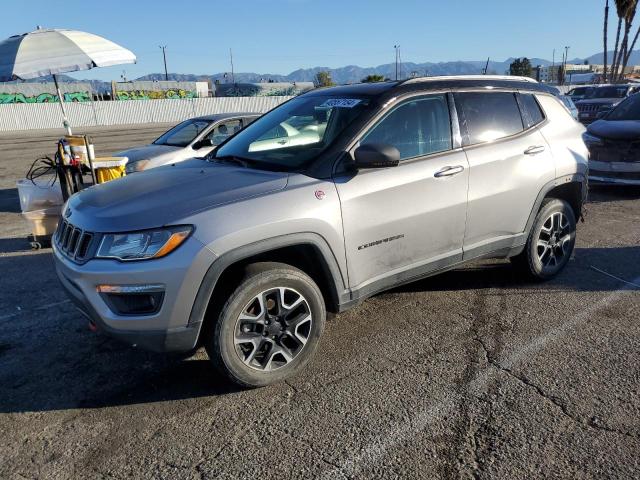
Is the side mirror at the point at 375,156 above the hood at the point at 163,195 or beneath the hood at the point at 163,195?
above

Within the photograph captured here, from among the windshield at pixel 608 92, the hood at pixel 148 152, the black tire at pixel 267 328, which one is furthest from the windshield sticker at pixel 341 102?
the windshield at pixel 608 92

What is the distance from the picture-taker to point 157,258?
9.02 feet

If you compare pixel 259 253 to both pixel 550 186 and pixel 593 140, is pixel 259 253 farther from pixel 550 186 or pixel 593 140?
pixel 593 140

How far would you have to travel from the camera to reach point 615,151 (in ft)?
27.5

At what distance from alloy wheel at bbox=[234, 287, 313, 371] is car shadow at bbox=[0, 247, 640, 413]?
1.02 ft

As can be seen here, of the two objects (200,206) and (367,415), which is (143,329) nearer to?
(200,206)

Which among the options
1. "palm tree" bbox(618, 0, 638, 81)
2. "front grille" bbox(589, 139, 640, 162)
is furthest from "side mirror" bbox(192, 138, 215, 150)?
"palm tree" bbox(618, 0, 638, 81)

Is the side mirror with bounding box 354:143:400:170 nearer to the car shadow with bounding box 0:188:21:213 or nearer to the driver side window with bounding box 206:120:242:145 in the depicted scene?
the driver side window with bounding box 206:120:242:145

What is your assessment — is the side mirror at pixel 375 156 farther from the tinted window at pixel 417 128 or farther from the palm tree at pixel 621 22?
the palm tree at pixel 621 22

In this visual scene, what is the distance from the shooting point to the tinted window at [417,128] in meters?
3.62

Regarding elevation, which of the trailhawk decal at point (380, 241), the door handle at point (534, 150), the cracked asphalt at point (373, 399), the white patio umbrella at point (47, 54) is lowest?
the cracked asphalt at point (373, 399)

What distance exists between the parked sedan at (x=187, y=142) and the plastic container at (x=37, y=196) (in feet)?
5.64

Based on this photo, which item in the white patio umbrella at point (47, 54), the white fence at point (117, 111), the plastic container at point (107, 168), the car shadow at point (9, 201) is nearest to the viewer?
the plastic container at point (107, 168)

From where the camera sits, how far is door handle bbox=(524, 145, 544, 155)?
430 cm
